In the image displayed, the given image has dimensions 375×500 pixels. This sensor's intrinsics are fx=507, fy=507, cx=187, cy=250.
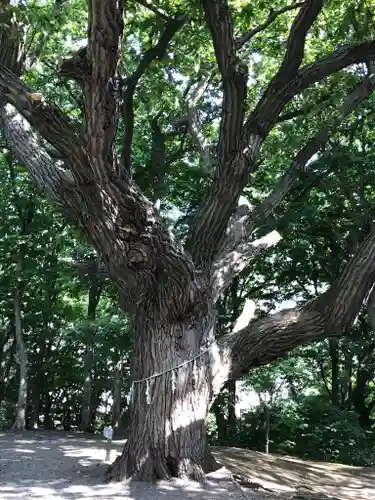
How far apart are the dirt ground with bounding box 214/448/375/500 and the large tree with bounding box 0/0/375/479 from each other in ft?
3.86

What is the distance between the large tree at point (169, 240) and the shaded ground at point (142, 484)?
29 cm

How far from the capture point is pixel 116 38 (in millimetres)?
4191

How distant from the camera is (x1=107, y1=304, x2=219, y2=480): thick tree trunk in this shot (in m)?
5.08

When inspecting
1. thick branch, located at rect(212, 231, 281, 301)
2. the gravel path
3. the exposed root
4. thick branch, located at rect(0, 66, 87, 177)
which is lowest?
the gravel path

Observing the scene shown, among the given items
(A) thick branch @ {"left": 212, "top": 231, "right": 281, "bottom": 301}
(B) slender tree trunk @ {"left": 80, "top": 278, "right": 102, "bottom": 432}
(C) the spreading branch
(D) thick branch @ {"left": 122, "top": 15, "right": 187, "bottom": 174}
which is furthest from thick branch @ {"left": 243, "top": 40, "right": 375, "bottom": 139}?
(B) slender tree trunk @ {"left": 80, "top": 278, "right": 102, "bottom": 432}

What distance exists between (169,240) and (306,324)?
1.79 m

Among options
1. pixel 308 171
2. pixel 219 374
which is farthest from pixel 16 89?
pixel 308 171

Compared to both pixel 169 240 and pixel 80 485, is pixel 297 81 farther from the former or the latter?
pixel 80 485

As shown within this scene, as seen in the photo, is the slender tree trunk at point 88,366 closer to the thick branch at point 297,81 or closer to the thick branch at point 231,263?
the thick branch at point 231,263

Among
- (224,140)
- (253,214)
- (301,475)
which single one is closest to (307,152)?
(253,214)

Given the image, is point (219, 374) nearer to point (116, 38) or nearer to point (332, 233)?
point (116, 38)

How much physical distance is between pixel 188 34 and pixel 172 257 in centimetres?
359

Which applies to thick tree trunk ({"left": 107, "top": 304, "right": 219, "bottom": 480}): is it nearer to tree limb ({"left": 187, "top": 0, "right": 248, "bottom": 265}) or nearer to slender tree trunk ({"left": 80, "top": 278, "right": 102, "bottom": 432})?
tree limb ({"left": 187, "top": 0, "right": 248, "bottom": 265})

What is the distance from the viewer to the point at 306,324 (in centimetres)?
562
